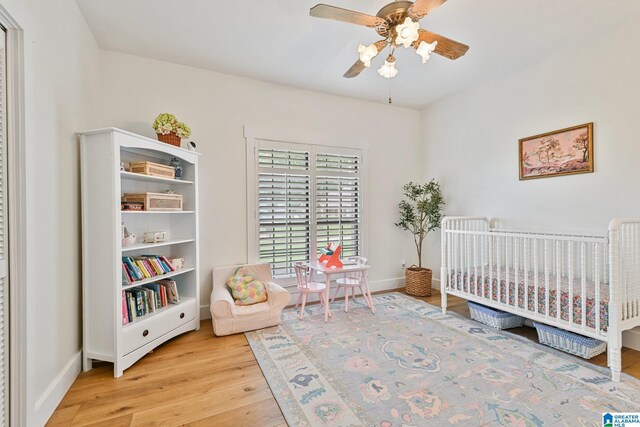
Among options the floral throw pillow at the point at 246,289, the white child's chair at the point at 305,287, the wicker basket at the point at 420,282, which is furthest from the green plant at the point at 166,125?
the wicker basket at the point at 420,282

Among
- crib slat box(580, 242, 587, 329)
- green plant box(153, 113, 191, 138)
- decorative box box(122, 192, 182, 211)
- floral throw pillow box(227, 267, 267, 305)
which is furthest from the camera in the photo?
floral throw pillow box(227, 267, 267, 305)

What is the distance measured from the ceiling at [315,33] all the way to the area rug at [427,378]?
2589 millimetres

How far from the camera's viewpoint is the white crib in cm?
194

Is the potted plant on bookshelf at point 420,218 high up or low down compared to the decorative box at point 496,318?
up

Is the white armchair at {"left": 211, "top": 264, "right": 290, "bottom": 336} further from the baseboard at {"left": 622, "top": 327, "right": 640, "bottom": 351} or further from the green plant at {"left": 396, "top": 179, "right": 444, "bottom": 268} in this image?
the baseboard at {"left": 622, "top": 327, "right": 640, "bottom": 351}

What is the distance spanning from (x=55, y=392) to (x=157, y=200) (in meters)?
1.41

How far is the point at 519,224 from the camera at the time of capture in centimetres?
320

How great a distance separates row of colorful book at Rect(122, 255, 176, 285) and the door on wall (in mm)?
857

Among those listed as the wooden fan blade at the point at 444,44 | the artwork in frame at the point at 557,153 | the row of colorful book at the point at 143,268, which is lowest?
the row of colorful book at the point at 143,268

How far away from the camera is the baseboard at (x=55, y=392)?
153 cm

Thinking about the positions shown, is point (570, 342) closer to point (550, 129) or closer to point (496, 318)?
point (496, 318)

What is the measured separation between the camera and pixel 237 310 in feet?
9.11

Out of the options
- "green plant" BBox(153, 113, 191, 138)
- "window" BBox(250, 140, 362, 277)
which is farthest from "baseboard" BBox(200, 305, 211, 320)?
"green plant" BBox(153, 113, 191, 138)

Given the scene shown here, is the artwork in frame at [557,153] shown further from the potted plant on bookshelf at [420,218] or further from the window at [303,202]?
the window at [303,202]
